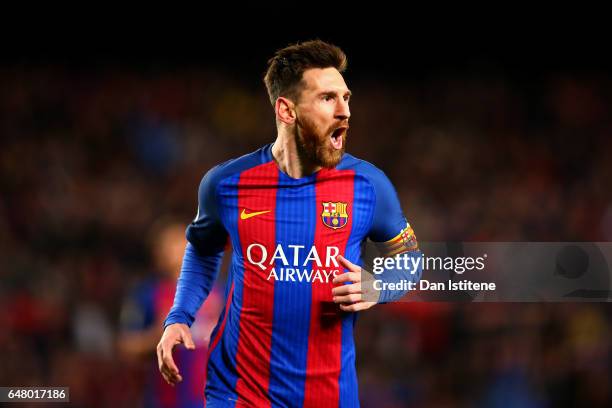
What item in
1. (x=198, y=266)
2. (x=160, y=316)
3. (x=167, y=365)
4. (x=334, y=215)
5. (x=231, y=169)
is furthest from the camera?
(x=160, y=316)

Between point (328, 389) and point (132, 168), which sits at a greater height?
point (132, 168)

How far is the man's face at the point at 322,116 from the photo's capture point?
10.0 ft

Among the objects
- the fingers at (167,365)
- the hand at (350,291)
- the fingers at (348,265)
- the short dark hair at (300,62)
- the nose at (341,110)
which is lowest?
the fingers at (167,365)

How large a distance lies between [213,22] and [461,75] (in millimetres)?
2770

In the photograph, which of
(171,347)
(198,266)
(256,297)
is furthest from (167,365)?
(198,266)

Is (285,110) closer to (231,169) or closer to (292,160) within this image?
(292,160)

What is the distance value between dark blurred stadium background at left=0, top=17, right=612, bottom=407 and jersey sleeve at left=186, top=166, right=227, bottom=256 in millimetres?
2975

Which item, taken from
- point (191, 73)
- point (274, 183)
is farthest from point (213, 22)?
point (274, 183)

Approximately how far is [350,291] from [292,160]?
0.62 meters

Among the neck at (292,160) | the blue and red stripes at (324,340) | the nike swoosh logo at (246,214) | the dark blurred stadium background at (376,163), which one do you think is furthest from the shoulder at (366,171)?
the dark blurred stadium background at (376,163)

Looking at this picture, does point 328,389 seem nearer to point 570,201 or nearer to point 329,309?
point 329,309

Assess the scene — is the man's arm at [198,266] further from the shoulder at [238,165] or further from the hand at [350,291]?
the hand at [350,291]

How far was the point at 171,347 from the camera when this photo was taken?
3.04 m

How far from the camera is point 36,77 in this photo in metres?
9.05
